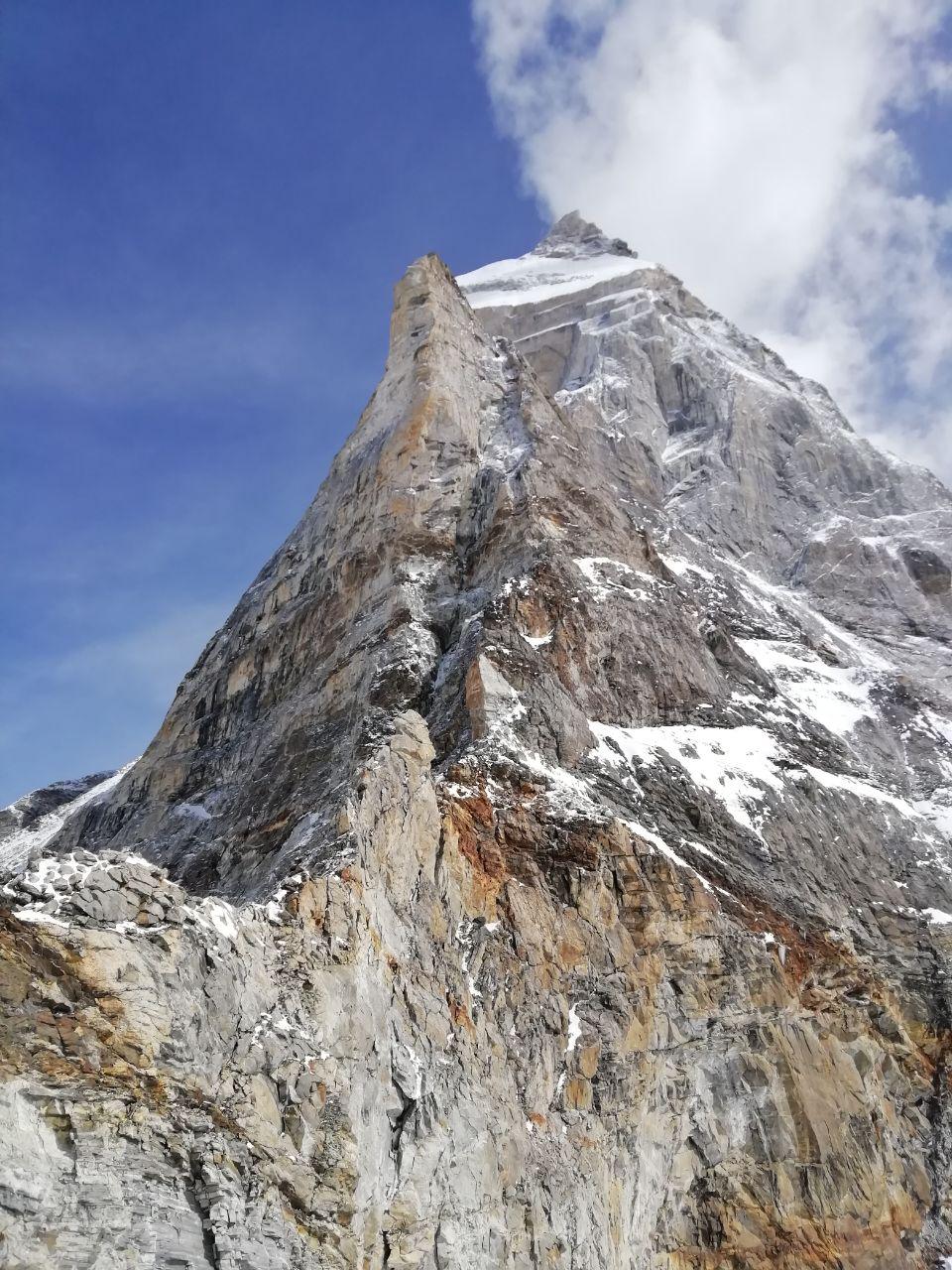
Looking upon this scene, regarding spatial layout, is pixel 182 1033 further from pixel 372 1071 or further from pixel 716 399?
pixel 716 399

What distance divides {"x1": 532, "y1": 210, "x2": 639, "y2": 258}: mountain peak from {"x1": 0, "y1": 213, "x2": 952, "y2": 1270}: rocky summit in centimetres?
7347

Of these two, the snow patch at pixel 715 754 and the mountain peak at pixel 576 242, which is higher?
the mountain peak at pixel 576 242

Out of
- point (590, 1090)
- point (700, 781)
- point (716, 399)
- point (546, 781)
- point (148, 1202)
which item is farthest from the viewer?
point (716, 399)

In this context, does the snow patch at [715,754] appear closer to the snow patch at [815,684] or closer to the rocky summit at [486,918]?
the rocky summit at [486,918]

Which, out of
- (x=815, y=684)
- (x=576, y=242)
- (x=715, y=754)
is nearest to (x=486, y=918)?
(x=715, y=754)

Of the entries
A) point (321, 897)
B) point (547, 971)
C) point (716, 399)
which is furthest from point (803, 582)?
point (321, 897)

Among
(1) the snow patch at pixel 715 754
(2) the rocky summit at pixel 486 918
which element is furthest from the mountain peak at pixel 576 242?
(1) the snow patch at pixel 715 754

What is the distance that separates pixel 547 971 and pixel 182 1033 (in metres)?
12.7

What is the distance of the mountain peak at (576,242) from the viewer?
434 feet

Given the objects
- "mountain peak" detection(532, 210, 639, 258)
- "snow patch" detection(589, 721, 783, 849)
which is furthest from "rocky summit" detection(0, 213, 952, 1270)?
"mountain peak" detection(532, 210, 639, 258)

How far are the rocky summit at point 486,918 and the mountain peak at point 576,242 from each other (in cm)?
7347

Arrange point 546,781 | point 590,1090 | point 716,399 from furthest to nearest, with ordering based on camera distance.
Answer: point 716,399 < point 546,781 < point 590,1090

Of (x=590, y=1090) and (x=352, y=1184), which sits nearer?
(x=352, y=1184)

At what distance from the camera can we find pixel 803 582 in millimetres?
83250
